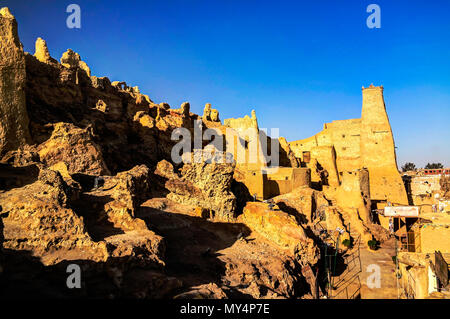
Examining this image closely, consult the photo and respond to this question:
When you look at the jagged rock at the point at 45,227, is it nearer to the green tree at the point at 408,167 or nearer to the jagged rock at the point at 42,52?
the jagged rock at the point at 42,52

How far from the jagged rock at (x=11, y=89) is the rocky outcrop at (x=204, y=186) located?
6698 mm

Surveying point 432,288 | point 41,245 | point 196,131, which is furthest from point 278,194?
point 41,245

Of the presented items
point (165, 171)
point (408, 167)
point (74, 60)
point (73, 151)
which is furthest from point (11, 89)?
point (408, 167)

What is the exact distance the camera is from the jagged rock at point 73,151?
565 inches

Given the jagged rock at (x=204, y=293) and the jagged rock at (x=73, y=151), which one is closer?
the jagged rock at (x=204, y=293)

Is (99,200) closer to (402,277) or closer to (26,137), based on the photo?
(26,137)

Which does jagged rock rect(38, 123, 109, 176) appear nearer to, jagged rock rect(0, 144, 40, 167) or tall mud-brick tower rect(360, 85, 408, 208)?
jagged rock rect(0, 144, 40, 167)

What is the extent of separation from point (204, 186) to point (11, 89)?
9.52 m

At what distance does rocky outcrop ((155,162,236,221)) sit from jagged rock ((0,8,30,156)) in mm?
6698

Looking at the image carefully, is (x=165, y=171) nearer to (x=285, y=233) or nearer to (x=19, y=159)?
(x=285, y=233)

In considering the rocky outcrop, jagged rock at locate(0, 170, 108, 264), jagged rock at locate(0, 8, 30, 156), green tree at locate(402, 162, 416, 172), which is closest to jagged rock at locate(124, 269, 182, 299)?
jagged rock at locate(0, 170, 108, 264)

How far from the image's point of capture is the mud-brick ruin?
26.9 feet

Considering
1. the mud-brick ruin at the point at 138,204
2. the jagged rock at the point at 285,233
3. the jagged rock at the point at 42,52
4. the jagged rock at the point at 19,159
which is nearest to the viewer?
the mud-brick ruin at the point at 138,204

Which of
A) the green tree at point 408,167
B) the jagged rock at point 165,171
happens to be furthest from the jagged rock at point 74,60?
the green tree at point 408,167
